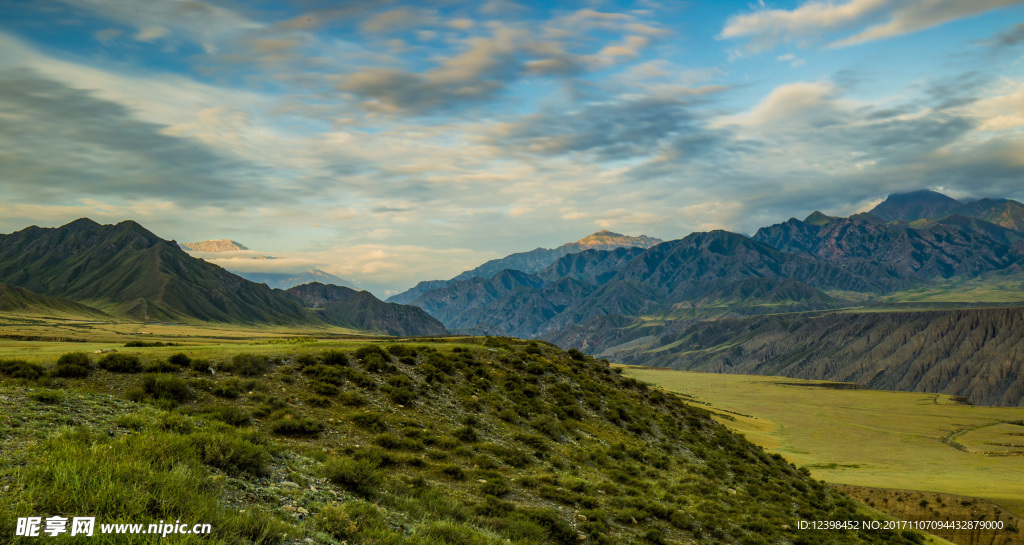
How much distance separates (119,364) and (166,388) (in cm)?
354

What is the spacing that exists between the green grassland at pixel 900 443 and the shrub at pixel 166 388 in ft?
238

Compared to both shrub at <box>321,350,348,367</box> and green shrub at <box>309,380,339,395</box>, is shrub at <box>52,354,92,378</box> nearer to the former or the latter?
green shrub at <box>309,380,339,395</box>

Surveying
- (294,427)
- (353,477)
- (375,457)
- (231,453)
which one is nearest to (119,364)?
(294,427)

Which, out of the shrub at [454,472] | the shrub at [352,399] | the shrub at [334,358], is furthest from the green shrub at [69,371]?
the shrub at [454,472]

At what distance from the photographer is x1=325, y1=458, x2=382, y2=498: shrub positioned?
48.4 ft

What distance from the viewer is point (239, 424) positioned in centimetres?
1914

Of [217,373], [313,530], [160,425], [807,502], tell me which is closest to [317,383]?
[217,373]

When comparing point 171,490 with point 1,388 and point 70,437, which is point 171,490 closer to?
point 70,437

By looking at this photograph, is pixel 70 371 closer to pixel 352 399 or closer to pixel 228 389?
pixel 228 389

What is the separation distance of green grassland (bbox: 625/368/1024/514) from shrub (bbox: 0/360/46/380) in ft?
254

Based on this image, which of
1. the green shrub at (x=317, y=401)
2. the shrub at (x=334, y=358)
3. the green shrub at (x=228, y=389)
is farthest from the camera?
the shrub at (x=334, y=358)

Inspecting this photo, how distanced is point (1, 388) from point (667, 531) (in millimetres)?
24703

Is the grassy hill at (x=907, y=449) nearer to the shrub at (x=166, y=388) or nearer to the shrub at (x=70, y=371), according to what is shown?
the shrub at (x=166, y=388)

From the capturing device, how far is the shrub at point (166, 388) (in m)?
20.3
